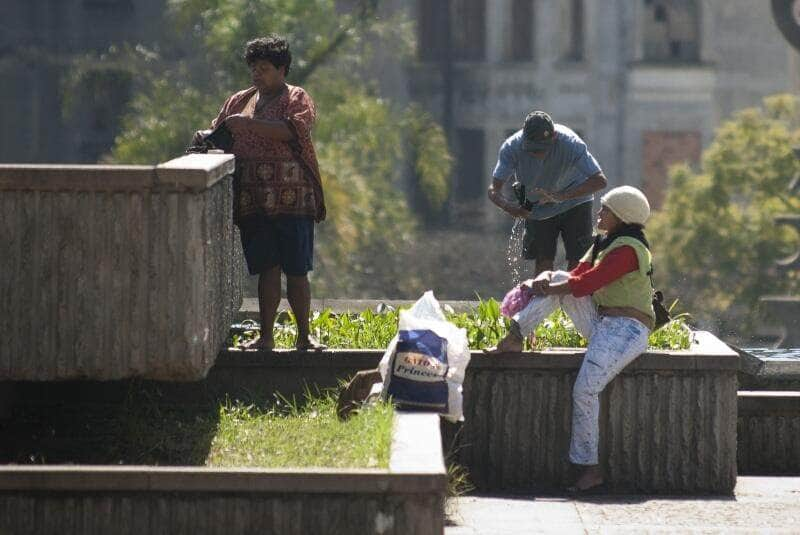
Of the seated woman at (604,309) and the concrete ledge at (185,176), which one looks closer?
the concrete ledge at (185,176)

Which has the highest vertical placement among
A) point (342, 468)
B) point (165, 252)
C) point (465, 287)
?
point (165, 252)

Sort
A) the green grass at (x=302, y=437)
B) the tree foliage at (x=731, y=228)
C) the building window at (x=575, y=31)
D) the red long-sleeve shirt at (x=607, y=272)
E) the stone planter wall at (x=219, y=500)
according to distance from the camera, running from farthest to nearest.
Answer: the building window at (x=575, y=31)
the tree foliage at (x=731, y=228)
the red long-sleeve shirt at (x=607, y=272)
the green grass at (x=302, y=437)
the stone planter wall at (x=219, y=500)

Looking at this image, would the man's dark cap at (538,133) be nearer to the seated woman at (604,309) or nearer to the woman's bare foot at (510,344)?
the seated woman at (604,309)

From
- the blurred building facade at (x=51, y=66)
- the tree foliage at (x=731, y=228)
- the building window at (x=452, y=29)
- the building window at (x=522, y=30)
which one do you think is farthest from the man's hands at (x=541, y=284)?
the building window at (x=522, y=30)

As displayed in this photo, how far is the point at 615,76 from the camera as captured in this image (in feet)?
188

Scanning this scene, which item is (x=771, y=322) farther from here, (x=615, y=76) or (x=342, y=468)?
(x=342, y=468)

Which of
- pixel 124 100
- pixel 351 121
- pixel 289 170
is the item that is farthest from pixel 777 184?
pixel 289 170

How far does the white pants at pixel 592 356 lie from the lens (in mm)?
10352

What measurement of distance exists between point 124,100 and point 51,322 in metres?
37.3

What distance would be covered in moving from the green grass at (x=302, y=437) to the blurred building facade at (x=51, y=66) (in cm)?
3892

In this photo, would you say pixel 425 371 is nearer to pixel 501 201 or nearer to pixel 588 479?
pixel 588 479

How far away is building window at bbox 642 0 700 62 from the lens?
56.8 m

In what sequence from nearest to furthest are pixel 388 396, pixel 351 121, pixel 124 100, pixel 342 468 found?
pixel 342 468 < pixel 388 396 < pixel 351 121 < pixel 124 100

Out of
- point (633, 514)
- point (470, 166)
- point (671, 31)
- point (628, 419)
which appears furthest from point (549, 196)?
point (671, 31)
